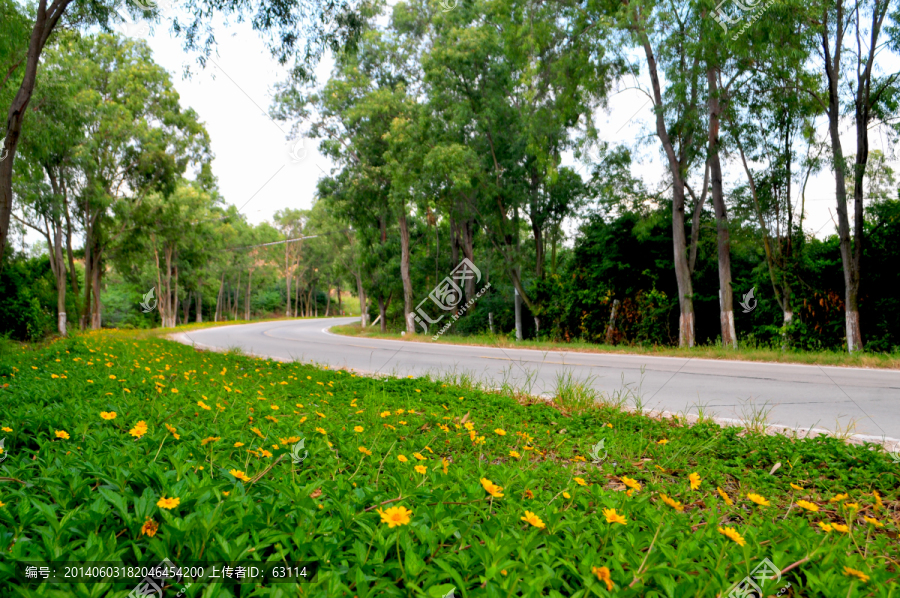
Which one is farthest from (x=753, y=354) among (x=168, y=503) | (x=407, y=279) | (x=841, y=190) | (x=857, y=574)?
(x=407, y=279)

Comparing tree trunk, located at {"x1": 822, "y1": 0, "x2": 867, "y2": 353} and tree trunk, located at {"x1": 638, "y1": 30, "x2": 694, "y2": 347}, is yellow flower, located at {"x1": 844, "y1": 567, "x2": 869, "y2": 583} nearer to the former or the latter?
tree trunk, located at {"x1": 822, "y1": 0, "x2": 867, "y2": 353}

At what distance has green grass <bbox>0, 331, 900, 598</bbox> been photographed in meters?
1.60

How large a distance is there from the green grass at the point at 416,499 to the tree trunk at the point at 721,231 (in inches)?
415

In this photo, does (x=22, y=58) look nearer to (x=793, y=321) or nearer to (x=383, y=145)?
(x=383, y=145)

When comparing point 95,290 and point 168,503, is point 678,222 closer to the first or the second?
point 168,503

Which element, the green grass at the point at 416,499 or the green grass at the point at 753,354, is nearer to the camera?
the green grass at the point at 416,499

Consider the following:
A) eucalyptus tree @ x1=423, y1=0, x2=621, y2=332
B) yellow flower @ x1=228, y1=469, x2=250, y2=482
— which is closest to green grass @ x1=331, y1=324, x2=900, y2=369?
eucalyptus tree @ x1=423, y1=0, x2=621, y2=332

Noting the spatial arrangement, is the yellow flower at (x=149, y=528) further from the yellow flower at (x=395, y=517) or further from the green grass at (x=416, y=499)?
the yellow flower at (x=395, y=517)

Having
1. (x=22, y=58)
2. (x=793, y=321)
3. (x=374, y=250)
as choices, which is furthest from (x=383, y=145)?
(x=793, y=321)

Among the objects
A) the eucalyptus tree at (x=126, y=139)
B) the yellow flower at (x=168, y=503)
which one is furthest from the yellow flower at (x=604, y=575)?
the eucalyptus tree at (x=126, y=139)

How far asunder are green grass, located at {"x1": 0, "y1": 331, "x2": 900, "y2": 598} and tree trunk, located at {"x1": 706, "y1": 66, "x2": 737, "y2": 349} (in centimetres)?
1054

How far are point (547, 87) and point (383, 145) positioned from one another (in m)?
9.94

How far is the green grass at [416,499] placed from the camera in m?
1.60

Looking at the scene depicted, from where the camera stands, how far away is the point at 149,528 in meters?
1.67
